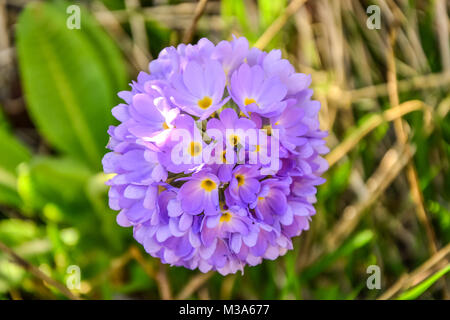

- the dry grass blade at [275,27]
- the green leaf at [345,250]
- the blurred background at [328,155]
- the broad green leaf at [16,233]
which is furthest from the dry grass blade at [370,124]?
the broad green leaf at [16,233]

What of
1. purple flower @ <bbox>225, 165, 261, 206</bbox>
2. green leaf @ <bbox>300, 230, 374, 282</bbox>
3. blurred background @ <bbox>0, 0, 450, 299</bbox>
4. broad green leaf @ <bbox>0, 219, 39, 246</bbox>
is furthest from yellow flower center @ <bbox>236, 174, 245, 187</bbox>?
broad green leaf @ <bbox>0, 219, 39, 246</bbox>

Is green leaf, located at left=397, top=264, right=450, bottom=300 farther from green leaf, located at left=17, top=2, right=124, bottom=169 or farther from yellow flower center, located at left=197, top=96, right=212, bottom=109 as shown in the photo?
green leaf, located at left=17, top=2, right=124, bottom=169

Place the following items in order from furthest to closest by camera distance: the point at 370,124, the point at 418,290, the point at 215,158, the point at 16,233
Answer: the point at 16,233 < the point at 370,124 < the point at 418,290 < the point at 215,158

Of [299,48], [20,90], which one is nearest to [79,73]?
[20,90]

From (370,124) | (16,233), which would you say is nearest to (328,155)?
(370,124)

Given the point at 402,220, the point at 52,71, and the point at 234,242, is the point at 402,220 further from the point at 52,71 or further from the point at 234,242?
the point at 52,71

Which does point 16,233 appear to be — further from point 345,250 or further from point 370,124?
point 370,124

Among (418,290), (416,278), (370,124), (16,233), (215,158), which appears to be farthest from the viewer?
(16,233)
